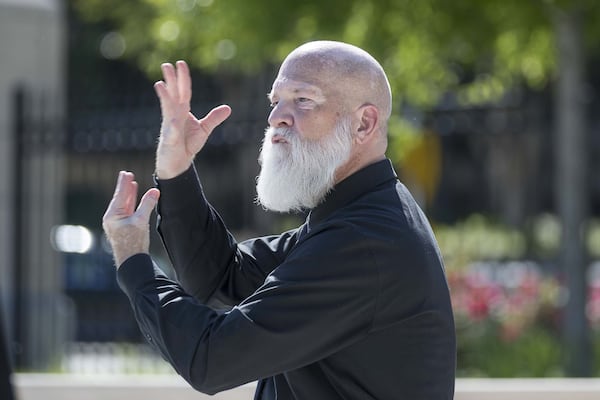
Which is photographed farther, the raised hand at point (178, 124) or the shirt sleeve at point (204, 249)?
the shirt sleeve at point (204, 249)

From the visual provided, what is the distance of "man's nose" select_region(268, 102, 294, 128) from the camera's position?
2752 mm

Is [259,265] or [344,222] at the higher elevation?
[344,222]

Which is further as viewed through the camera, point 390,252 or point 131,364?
point 131,364

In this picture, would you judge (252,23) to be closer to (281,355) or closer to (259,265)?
(259,265)

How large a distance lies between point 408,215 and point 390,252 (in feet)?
0.53

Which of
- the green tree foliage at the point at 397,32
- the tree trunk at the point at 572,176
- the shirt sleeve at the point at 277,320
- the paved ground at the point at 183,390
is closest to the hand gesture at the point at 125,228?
the shirt sleeve at the point at 277,320

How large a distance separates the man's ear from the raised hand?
358 millimetres

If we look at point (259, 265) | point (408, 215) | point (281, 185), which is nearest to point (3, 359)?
point (259, 265)

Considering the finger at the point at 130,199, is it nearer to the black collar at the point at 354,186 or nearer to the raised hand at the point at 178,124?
the raised hand at the point at 178,124

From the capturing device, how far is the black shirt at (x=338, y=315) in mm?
2531

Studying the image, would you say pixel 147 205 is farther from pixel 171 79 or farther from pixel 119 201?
pixel 171 79

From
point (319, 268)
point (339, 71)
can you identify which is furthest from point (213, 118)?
point (319, 268)

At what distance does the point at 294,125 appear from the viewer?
2.76m

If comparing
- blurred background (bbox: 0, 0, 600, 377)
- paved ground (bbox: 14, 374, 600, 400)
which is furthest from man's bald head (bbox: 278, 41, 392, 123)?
blurred background (bbox: 0, 0, 600, 377)
